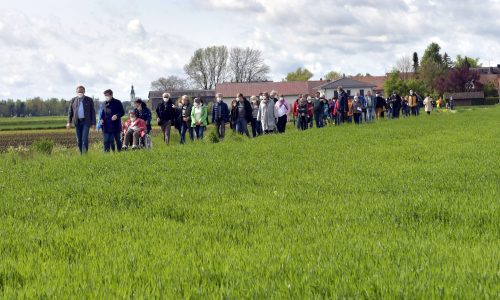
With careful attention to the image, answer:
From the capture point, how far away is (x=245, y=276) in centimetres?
455

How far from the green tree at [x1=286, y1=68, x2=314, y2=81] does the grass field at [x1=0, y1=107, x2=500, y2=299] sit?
149700mm

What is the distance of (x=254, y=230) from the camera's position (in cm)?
634

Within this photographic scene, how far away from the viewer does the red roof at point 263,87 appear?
11344cm

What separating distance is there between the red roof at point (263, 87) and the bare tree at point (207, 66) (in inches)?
306

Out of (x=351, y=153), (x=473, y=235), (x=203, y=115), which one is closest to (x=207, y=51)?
(x=203, y=115)

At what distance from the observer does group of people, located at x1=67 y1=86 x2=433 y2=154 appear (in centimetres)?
1806

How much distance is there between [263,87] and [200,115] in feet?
309

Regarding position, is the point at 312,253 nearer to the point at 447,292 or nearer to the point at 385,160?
the point at 447,292

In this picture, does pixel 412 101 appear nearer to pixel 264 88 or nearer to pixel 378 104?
pixel 378 104

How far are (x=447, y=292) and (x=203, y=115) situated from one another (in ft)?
63.8

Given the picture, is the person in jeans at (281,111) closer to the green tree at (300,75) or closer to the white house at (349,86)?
the white house at (349,86)

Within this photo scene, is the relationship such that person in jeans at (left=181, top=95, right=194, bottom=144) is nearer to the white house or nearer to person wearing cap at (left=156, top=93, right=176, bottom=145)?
person wearing cap at (left=156, top=93, right=176, bottom=145)

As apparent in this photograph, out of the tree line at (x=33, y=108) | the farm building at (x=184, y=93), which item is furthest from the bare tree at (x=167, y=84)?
the tree line at (x=33, y=108)

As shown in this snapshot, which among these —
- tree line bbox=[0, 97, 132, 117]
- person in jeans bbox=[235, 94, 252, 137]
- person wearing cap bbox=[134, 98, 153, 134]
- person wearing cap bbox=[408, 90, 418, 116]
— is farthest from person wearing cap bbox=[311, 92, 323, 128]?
tree line bbox=[0, 97, 132, 117]
